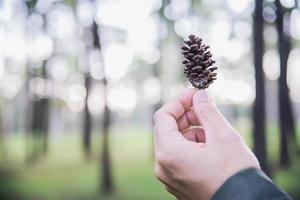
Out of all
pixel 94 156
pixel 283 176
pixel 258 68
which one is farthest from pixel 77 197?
pixel 258 68

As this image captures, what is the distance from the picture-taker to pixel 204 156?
902mm

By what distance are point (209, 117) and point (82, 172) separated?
14360 mm

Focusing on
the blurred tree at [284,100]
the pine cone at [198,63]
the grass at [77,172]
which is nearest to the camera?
the pine cone at [198,63]

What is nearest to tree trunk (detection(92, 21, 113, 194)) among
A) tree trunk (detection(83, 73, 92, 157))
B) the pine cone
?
tree trunk (detection(83, 73, 92, 157))

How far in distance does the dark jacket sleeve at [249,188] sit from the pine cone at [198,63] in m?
0.35

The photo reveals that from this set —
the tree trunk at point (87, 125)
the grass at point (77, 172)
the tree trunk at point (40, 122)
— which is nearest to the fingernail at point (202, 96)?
the grass at point (77, 172)

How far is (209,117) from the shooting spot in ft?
3.19

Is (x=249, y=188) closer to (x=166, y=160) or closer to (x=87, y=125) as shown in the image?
(x=166, y=160)

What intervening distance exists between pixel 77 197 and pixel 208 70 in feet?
43.9

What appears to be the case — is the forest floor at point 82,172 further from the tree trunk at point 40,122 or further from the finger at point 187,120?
the finger at point 187,120

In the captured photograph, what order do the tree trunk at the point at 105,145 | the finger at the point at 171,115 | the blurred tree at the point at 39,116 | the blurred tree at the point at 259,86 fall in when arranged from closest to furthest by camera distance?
the finger at the point at 171,115 < the blurred tree at the point at 259,86 < the tree trunk at the point at 105,145 < the blurred tree at the point at 39,116

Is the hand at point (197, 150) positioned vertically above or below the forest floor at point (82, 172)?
above

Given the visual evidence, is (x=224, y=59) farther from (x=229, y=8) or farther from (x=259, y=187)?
(x=259, y=187)

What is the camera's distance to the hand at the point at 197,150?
87cm
